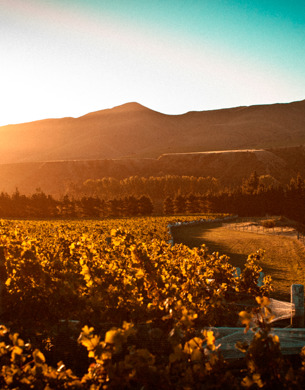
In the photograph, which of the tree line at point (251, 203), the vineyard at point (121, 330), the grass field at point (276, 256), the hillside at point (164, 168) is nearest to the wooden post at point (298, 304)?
the vineyard at point (121, 330)

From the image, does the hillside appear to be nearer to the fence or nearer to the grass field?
the fence

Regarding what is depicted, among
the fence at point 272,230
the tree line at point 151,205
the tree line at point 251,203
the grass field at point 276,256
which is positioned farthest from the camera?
the tree line at point 251,203

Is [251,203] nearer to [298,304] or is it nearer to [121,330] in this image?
[298,304]

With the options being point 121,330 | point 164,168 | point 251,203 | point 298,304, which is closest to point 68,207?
point 251,203

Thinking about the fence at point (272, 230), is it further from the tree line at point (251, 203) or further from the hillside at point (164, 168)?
the hillside at point (164, 168)

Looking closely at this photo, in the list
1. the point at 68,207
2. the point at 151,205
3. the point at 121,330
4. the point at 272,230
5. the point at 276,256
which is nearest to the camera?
the point at 121,330

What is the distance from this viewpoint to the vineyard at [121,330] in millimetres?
3742

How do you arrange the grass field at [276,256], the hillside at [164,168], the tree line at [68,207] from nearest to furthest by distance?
the grass field at [276,256] < the tree line at [68,207] < the hillside at [164,168]

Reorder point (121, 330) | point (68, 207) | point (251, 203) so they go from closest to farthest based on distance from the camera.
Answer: point (121, 330), point (68, 207), point (251, 203)

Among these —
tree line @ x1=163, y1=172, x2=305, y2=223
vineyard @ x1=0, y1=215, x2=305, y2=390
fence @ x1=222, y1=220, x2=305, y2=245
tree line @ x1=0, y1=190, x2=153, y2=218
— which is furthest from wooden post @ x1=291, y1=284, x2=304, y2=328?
tree line @ x1=163, y1=172, x2=305, y2=223

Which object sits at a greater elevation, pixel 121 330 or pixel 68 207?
pixel 121 330

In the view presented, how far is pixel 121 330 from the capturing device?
3.61 metres

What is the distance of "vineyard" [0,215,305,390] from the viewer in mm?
3742

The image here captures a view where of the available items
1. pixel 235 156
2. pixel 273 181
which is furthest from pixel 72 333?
pixel 235 156
